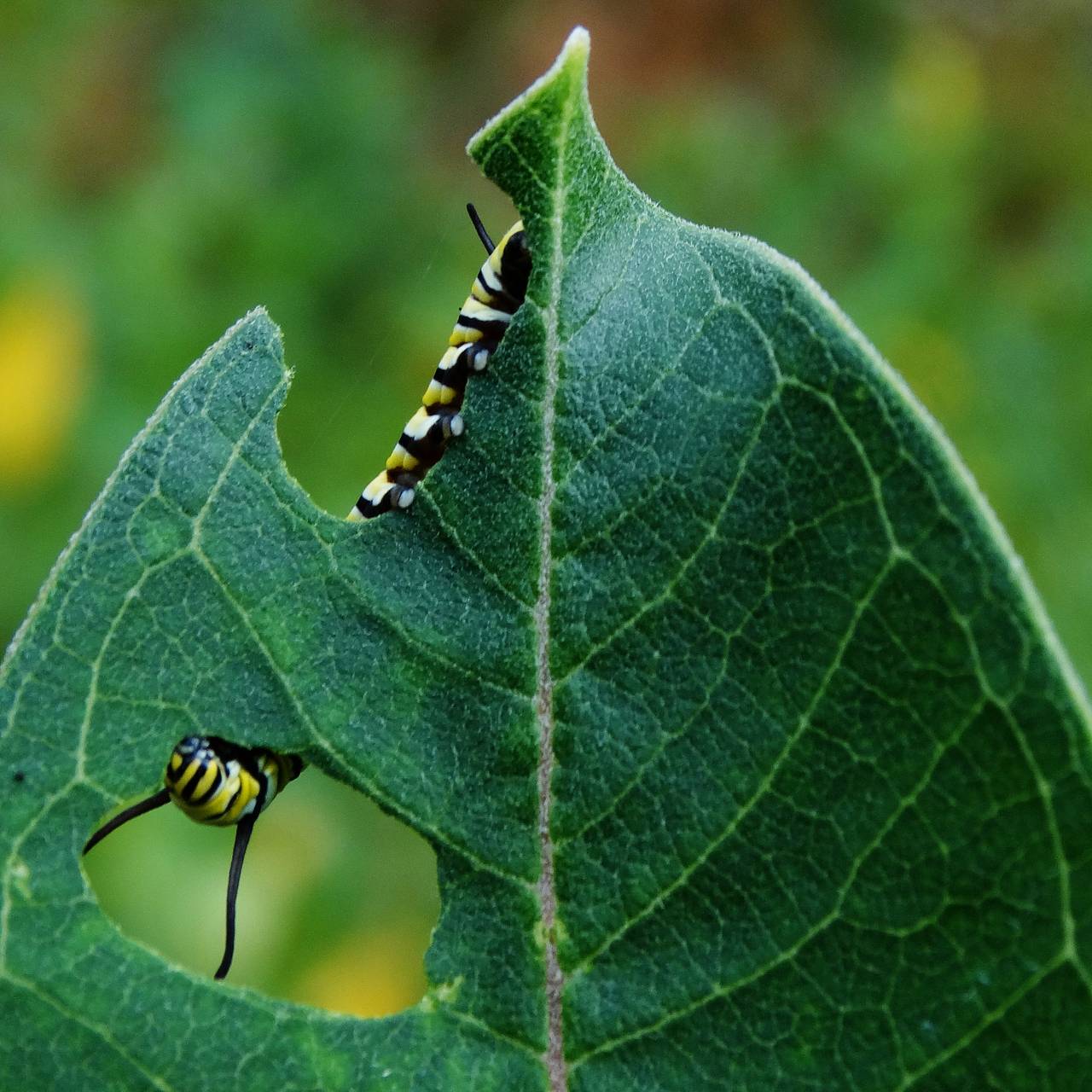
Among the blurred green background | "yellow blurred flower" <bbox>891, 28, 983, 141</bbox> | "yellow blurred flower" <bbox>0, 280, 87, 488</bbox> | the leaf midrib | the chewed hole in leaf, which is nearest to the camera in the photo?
the leaf midrib

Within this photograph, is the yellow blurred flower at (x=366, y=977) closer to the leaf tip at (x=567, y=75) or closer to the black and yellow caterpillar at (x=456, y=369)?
the black and yellow caterpillar at (x=456, y=369)

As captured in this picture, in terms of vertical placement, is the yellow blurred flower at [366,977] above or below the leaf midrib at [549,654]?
below

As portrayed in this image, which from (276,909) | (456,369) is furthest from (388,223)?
(456,369)

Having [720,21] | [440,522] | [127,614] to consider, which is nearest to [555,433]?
[440,522]

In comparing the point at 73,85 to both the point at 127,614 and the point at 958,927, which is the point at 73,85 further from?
the point at 958,927

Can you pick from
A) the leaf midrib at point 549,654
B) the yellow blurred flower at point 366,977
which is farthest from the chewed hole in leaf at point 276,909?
the leaf midrib at point 549,654

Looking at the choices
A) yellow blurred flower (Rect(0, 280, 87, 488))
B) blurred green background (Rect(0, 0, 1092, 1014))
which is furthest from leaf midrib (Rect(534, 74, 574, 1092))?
yellow blurred flower (Rect(0, 280, 87, 488))

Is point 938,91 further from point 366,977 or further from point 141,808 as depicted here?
point 141,808

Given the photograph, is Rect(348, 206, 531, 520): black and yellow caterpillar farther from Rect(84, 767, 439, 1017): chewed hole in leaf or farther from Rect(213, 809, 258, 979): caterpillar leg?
Rect(84, 767, 439, 1017): chewed hole in leaf
